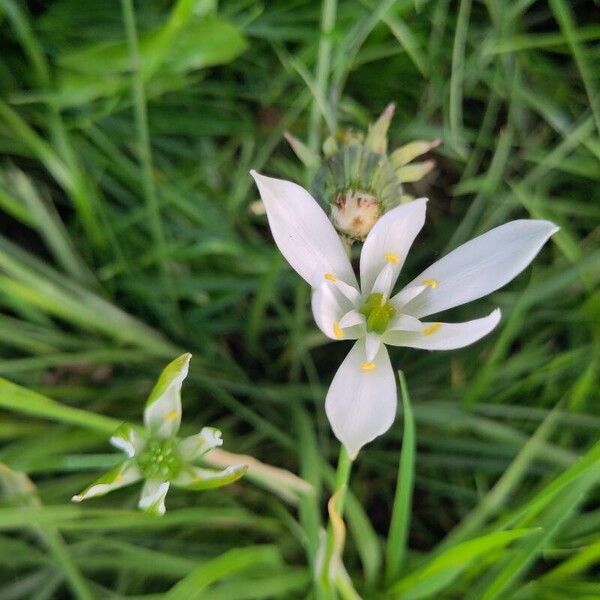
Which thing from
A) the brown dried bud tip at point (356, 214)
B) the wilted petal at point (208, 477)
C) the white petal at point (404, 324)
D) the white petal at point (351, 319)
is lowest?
the wilted petal at point (208, 477)

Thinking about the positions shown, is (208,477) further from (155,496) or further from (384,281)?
(384,281)

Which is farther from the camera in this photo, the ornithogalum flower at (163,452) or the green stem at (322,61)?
the green stem at (322,61)

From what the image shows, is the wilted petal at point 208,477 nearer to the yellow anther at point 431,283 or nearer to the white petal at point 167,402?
the white petal at point 167,402

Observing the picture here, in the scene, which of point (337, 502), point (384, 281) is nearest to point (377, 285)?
Answer: point (384, 281)

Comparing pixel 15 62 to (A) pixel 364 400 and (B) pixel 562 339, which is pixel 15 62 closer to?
(A) pixel 364 400

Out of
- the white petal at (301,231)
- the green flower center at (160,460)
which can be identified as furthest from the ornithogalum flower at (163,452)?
the white petal at (301,231)

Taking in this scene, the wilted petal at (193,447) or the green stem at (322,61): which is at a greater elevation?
the green stem at (322,61)

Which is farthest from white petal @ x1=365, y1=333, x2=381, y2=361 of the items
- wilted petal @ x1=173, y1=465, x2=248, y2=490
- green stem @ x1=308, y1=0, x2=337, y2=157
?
green stem @ x1=308, y1=0, x2=337, y2=157
